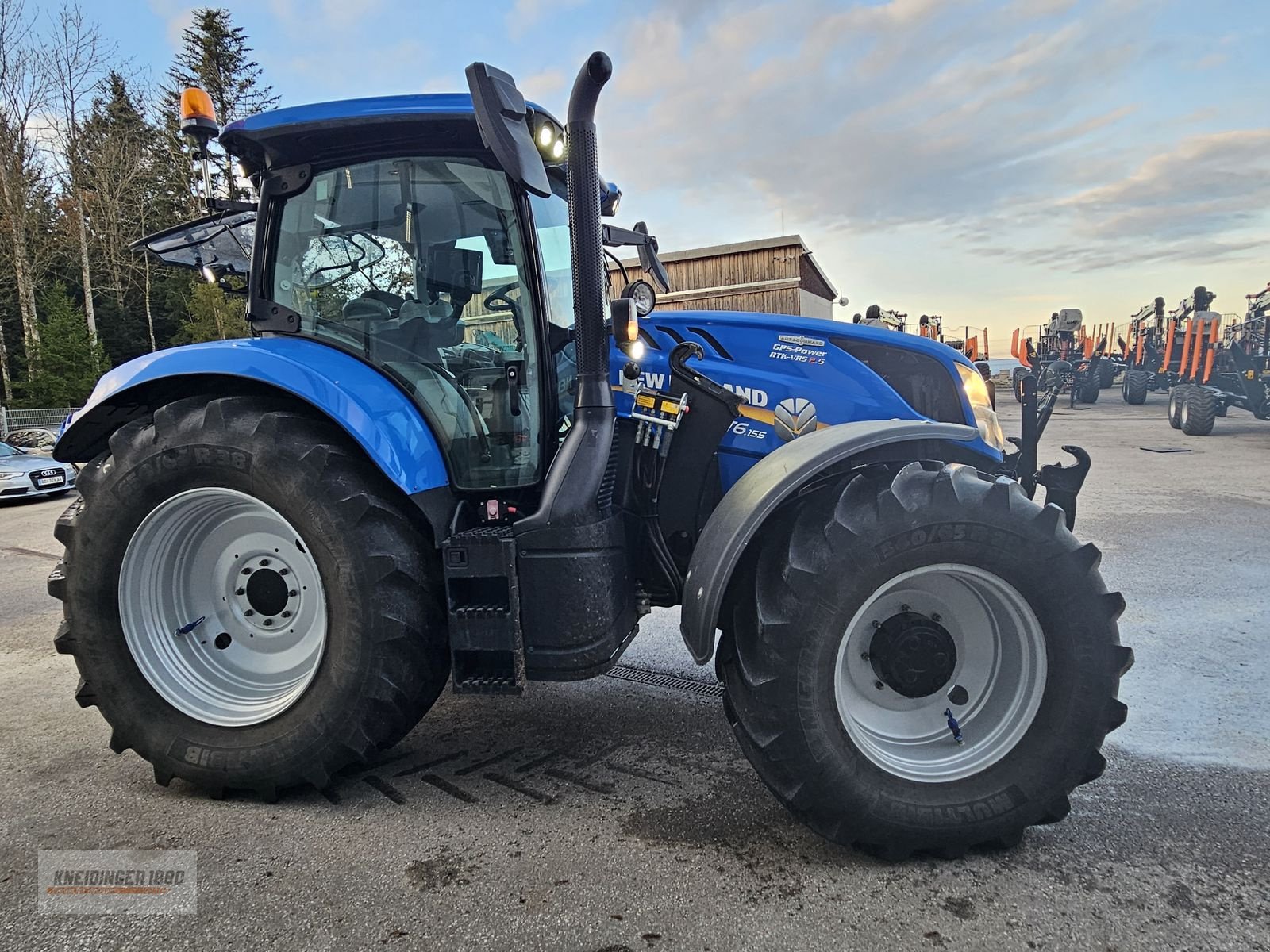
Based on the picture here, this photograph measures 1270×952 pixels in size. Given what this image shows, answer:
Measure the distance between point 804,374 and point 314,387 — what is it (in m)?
1.71

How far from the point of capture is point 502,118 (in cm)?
222

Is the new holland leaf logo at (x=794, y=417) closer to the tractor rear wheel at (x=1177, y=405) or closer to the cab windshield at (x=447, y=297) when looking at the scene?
the cab windshield at (x=447, y=297)

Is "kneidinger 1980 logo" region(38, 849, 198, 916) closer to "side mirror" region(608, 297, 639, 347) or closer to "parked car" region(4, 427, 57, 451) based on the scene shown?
"side mirror" region(608, 297, 639, 347)

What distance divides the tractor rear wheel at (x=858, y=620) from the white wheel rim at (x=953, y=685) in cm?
2

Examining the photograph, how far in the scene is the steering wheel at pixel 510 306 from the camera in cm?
285

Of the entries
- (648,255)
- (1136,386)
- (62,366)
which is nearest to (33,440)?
(62,366)

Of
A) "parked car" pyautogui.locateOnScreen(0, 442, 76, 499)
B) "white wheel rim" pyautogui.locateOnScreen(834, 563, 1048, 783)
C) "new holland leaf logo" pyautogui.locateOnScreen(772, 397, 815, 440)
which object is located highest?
"new holland leaf logo" pyautogui.locateOnScreen(772, 397, 815, 440)

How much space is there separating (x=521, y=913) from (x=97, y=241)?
31975 mm

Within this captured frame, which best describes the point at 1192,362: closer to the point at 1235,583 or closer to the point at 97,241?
the point at 1235,583

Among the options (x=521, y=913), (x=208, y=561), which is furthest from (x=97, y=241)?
(x=521, y=913)

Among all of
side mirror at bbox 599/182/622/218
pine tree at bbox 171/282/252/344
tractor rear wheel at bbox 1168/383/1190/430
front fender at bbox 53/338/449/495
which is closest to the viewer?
front fender at bbox 53/338/449/495

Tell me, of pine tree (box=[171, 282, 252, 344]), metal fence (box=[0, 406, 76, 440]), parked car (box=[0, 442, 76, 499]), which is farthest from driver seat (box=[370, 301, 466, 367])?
pine tree (box=[171, 282, 252, 344])

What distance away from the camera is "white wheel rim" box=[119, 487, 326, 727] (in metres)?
2.73

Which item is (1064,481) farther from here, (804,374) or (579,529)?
(579,529)
